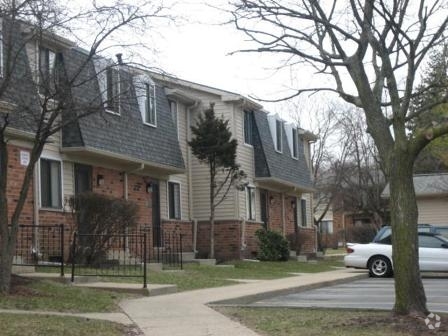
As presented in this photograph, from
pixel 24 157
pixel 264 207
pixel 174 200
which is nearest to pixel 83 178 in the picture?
pixel 24 157

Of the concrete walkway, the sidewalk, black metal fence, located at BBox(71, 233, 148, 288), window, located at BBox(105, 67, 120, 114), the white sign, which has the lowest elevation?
the sidewalk

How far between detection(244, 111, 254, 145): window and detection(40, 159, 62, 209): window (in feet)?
35.4

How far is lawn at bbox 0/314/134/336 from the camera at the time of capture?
28.1 feet

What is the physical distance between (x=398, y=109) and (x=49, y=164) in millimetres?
10937

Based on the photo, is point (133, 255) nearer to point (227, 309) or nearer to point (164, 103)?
point (164, 103)

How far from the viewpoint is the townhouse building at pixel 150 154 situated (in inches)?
533

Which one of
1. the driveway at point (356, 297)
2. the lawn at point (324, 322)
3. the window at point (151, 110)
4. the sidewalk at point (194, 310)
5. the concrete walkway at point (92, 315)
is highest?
the window at point (151, 110)

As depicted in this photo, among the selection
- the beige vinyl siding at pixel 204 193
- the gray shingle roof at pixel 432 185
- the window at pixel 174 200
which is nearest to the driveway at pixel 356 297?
the window at pixel 174 200

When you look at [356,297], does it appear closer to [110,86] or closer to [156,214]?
[110,86]

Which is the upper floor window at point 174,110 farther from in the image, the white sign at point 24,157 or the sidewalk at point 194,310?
the sidewalk at point 194,310

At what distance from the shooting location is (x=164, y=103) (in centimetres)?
2450

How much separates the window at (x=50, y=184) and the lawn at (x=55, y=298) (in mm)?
4962

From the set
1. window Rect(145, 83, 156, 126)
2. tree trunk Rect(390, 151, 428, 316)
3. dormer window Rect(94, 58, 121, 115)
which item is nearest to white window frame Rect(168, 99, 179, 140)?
window Rect(145, 83, 156, 126)

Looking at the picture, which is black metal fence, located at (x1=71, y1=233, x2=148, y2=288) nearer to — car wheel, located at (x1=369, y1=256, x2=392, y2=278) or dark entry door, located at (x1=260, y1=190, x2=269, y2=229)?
car wheel, located at (x1=369, y1=256, x2=392, y2=278)
